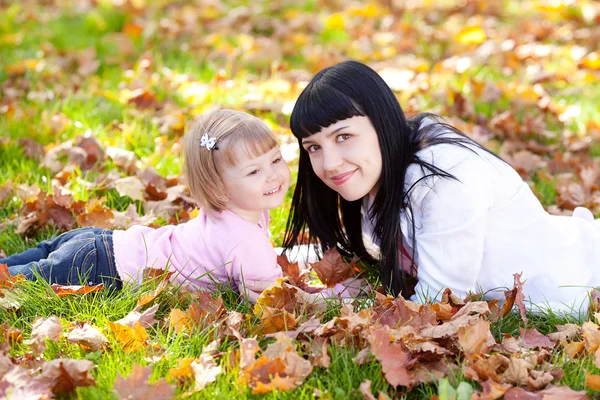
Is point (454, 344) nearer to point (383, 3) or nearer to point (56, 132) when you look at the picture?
point (56, 132)

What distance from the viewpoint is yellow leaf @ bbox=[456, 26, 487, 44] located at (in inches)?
249

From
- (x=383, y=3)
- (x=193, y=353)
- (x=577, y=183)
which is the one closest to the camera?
(x=193, y=353)

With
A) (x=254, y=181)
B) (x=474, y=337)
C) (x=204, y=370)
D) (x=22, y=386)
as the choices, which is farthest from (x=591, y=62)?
(x=22, y=386)

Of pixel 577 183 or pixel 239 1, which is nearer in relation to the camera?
pixel 577 183

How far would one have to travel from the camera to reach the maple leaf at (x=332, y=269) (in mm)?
3152

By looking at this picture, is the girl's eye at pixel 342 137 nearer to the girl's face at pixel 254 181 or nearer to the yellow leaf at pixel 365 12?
the girl's face at pixel 254 181

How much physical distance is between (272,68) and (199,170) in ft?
9.83

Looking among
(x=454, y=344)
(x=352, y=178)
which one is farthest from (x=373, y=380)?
(x=352, y=178)

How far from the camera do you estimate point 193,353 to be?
7.66 feet

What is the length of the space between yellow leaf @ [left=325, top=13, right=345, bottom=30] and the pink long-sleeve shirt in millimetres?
4354

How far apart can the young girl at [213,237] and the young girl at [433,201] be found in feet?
0.68

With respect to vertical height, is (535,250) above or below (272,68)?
below

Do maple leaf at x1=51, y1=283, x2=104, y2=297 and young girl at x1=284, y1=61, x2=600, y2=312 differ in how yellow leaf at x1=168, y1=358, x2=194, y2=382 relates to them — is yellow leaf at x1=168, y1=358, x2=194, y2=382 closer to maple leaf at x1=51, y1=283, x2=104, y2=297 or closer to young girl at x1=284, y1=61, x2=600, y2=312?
maple leaf at x1=51, y1=283, x2=104, y2=297

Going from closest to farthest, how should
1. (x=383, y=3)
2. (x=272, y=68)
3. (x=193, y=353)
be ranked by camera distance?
(x=193, y=353) < (x=272, y=68) < (x=383, y=3)
